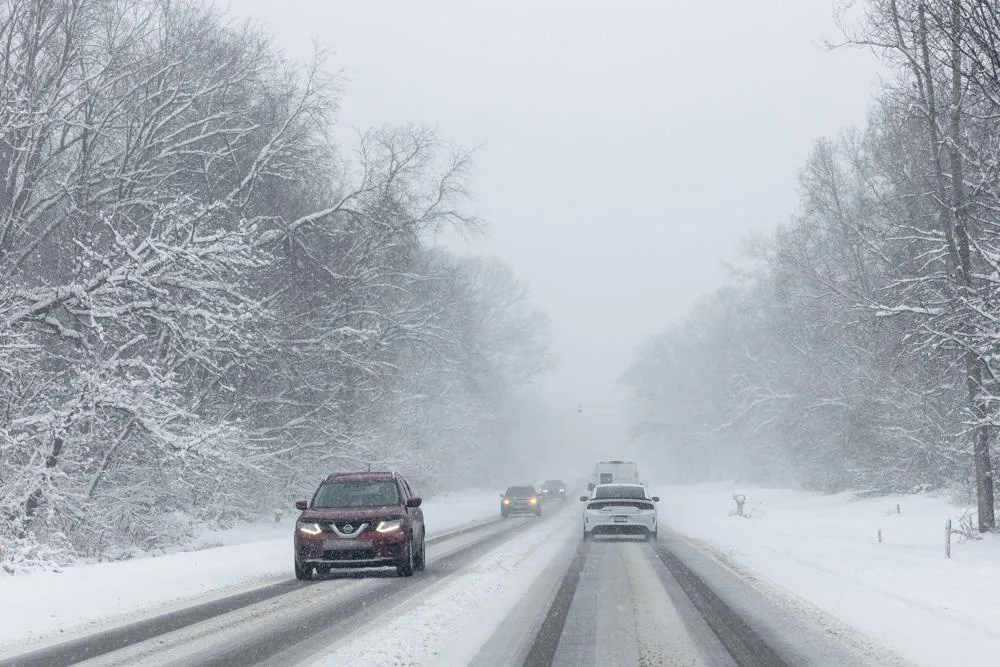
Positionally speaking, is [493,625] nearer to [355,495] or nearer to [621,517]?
[355,495]

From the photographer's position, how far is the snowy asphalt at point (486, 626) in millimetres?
9555

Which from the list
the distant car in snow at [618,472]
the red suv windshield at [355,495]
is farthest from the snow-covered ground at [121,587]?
the distant car in snow at [618,472]

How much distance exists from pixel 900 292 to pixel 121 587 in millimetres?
15994

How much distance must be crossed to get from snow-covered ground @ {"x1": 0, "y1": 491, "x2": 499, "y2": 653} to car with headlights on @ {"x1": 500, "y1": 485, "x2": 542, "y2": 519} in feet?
76.5

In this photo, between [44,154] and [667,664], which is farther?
[44,154]

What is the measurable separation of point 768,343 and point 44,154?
1772 inches

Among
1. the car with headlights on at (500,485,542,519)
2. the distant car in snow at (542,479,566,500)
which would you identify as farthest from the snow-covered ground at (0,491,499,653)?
the distant car in snow at (542,479,566,500)

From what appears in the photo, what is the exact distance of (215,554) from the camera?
21125 millimetres

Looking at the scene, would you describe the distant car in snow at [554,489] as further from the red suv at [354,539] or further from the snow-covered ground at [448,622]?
the red suv at [354,539]

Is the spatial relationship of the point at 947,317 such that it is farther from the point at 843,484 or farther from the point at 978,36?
the point at 843,484

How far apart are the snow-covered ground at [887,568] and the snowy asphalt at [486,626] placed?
82 cm

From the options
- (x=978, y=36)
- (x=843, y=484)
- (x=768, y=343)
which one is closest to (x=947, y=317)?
(x=978, y=36)

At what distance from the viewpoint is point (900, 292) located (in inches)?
909

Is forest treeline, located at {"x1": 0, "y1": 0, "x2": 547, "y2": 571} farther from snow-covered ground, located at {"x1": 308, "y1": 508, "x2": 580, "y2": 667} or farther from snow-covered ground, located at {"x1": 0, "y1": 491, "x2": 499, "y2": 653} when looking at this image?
snow-covered ground, located at {"x1": 308, "y1": 508, "x2": 580, "y2": 667}
